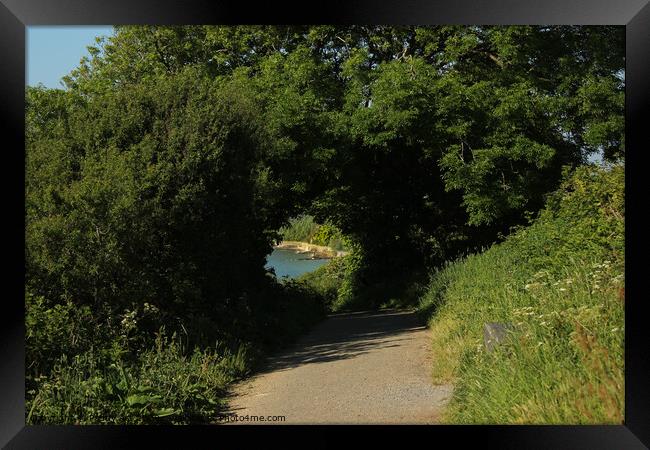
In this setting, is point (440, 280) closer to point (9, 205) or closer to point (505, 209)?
point (505, 209)

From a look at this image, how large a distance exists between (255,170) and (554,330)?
7.71 meters

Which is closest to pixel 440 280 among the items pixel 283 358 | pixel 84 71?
pixel 283 358

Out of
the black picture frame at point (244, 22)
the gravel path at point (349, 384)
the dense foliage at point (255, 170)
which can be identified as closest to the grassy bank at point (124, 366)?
the dense foliage at point (255, 170)

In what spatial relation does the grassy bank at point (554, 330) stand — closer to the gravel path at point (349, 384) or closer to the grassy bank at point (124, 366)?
the gravel path at point (349, 384)

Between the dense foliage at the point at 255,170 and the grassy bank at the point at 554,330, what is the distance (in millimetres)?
3094

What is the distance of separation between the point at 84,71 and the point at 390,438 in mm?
20213

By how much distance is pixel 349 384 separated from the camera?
8961mm

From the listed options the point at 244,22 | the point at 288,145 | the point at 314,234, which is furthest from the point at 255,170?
the point at 314,234

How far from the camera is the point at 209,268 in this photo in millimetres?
11453

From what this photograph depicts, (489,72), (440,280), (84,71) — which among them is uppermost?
(84,71)

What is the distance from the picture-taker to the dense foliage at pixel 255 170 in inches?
355

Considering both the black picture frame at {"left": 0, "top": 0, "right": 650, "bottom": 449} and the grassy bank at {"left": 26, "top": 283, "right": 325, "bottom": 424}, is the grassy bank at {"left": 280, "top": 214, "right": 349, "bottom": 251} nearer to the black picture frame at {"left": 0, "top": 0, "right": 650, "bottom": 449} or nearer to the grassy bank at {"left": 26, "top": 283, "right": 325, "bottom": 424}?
the grassy bank at {"left": 26, "top": 283, "right": 325, "bottom": 424}

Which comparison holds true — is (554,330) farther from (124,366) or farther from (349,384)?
(124,366)

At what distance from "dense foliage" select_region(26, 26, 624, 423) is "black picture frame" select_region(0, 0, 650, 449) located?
3.16 feet
